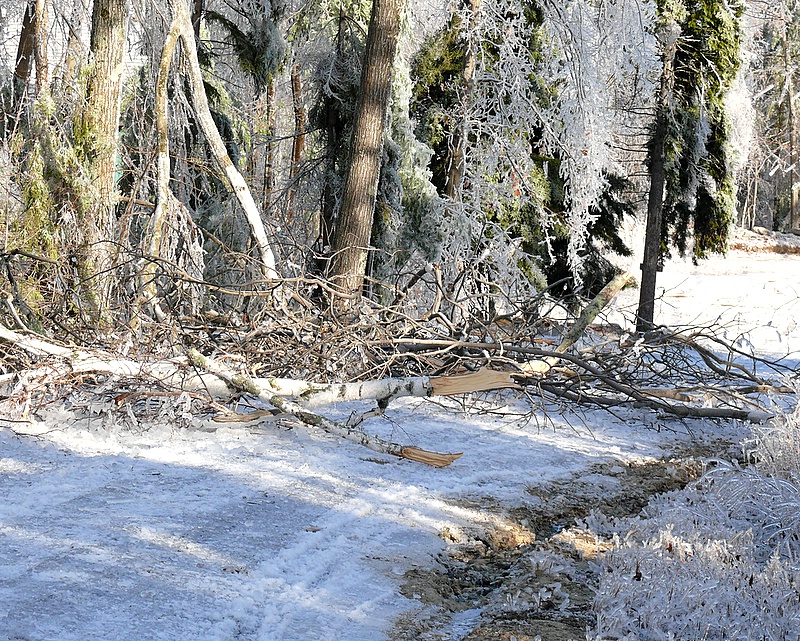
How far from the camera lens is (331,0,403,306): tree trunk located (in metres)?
7.67

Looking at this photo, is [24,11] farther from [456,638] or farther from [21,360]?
[456,638]

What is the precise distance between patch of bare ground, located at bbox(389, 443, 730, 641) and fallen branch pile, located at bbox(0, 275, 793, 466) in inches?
32.1

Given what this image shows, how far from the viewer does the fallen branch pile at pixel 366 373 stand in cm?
527

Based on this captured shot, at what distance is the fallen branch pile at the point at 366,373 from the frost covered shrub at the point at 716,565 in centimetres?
155

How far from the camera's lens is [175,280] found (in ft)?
19.5

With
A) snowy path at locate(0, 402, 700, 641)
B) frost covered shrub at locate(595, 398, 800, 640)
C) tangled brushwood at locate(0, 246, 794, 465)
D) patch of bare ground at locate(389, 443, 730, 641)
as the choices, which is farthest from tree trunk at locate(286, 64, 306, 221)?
frost covered shrub at locate(595, 398, 800, 640)

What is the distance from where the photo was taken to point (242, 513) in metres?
4.20

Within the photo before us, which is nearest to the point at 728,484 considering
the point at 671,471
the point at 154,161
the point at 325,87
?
the point at 671,471

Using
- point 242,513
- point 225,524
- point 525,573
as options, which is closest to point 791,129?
point 525,573

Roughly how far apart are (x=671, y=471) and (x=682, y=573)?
2.35 meters

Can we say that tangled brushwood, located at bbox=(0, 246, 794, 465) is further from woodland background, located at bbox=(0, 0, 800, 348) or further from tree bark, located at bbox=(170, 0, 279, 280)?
tree bark, located at bbox=(170, 0, 279, 280)

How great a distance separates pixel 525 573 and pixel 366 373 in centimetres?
239

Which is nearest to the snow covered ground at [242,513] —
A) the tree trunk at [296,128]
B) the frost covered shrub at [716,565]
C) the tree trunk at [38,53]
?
the frost covered shrub at [716,565]

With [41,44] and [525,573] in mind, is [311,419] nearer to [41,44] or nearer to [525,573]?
[525,573]
